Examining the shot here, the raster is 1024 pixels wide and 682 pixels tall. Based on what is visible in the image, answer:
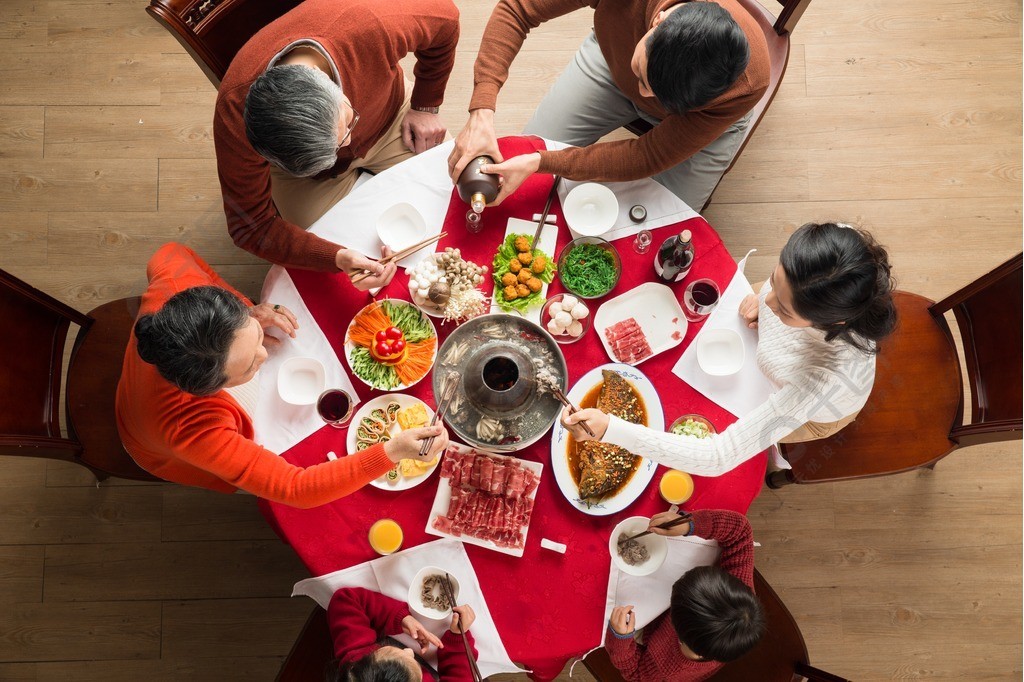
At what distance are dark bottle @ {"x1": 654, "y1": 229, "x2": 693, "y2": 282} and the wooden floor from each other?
1.38m

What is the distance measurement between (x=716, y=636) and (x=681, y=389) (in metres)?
0.70

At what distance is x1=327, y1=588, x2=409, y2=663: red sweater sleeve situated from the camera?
183 cm

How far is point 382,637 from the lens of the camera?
1.89 metres

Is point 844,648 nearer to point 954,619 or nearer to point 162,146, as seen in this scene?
point 954,619

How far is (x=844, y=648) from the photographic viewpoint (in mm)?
2924

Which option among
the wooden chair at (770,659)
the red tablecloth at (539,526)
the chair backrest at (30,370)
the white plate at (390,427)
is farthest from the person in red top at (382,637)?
the chair backrest at (30,370)

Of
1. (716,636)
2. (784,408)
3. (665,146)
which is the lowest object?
(716,636)

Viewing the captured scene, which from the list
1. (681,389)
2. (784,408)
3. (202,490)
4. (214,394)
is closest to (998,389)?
(784,408)

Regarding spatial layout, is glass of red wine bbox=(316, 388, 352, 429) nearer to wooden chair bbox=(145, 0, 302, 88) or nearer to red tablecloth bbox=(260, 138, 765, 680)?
red tablecloth bbox=(260, 138, 765, 680)

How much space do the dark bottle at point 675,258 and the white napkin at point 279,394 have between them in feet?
3.33

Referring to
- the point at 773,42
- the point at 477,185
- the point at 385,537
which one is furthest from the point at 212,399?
the point at 773,42

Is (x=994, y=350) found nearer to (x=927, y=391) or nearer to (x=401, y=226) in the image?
(x=927, y=391)

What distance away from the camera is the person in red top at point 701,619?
1.78m

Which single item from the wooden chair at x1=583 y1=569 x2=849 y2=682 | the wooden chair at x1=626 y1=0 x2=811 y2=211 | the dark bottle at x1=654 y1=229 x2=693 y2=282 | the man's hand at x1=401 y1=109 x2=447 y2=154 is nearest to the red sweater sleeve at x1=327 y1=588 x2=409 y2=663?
the wooden chair at x1=583 y1=569 x2=849 y2=682
